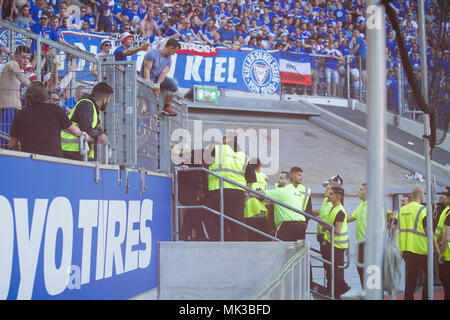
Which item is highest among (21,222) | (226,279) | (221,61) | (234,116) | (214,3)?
(214,3)

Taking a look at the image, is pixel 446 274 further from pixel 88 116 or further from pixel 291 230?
pixel 88 116

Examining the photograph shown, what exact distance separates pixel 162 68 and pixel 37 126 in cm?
382

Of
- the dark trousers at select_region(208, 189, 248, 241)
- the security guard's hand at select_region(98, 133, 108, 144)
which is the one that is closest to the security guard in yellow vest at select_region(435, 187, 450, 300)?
the dark trousers at select_region(208, 189, 248, 241)

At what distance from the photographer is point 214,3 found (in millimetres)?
20141

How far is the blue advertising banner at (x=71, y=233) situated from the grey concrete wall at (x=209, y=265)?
23.5 inches

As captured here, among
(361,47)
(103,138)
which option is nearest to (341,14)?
(361,47)

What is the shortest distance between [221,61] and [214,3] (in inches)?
Result: 157

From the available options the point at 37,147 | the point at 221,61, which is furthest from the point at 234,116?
the point at 37,147

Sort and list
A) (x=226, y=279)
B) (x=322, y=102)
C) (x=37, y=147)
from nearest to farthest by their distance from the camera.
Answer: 1. (x=37, y=147)
2. (x=226, y=279)
3. (x=322, y=102)

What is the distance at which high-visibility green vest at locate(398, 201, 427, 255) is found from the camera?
10.1m

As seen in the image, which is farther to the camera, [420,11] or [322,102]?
[322,102]

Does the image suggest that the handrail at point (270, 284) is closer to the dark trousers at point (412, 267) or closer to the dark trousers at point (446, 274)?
the dark trousers at point (412, 267)

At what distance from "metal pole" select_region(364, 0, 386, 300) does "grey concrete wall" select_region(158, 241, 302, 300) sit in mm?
3432
